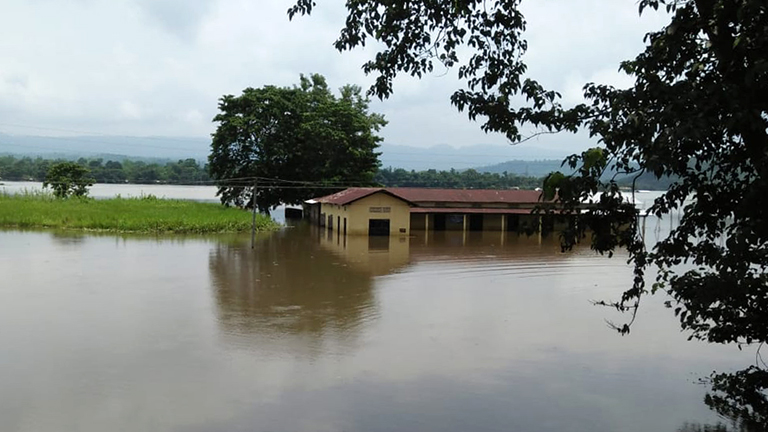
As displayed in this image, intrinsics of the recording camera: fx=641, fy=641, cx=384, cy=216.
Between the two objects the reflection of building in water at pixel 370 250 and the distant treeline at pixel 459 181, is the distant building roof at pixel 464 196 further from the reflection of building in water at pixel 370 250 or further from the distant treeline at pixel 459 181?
the distant treeline at pixel 459 181

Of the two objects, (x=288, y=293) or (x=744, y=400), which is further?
(x=288, y=293)

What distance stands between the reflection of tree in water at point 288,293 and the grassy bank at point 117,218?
8.28m

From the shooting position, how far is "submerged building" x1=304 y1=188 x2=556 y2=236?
33438mm

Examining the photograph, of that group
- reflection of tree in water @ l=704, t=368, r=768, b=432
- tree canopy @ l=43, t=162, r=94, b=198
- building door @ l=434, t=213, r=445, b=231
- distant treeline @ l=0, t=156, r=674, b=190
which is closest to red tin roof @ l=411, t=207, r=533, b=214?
building door @ l=434, t=213, r=445, b=231

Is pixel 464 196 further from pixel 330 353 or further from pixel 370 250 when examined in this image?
pixel 330 353

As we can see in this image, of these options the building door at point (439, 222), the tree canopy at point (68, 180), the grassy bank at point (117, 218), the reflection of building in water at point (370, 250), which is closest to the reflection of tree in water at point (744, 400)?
the reflection of building in water at point (370, 250)

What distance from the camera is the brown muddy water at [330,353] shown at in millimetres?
7496

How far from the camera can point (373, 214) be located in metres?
33.6

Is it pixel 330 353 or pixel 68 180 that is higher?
pixel 68 180

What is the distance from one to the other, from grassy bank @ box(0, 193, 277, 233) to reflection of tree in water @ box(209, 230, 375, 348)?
8282 millimetres

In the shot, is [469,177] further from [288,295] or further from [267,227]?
[288,295]

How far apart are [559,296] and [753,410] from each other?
838cm

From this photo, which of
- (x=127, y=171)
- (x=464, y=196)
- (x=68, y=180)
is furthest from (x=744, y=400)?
(x=127, y=171)

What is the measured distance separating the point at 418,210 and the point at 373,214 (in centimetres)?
529
